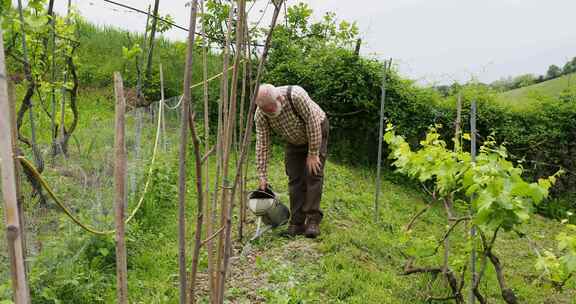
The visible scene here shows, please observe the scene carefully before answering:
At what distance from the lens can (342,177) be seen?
7852mm

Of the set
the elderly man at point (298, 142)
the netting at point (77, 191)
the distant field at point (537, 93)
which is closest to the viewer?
the netting at point (77, 191)

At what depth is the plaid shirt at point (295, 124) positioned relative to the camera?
13.2 ft

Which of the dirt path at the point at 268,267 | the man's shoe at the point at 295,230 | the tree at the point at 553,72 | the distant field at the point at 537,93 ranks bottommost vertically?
the dirt path at the point at 268,267

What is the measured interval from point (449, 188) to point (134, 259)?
8.60 ft

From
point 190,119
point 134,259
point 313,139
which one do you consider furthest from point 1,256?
point 313,139

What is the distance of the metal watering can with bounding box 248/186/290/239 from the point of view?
4.33m

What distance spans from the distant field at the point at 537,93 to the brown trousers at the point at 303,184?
5662 mm

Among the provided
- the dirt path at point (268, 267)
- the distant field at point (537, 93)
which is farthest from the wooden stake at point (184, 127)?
the distant field at point (537, 93)

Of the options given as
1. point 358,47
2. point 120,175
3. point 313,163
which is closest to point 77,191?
point 313,163

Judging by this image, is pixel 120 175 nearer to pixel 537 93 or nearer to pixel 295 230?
pixel 295 230

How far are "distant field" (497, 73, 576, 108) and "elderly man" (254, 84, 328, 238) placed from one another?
571cm

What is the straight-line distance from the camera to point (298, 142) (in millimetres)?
4410

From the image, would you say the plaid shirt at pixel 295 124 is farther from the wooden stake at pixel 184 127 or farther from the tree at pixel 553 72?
the tree at pixel 553 72

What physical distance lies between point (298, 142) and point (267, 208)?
652 mm
